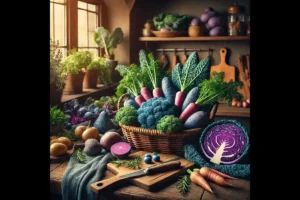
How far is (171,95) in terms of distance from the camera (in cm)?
141

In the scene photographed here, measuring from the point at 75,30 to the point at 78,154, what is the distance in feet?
4.01

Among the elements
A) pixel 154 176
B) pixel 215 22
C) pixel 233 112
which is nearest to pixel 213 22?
pixel 215 22

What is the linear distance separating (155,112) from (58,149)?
33 centimetres

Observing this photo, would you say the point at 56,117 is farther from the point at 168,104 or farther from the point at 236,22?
the point at 236,22

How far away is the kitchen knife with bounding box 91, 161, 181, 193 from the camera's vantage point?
0.99 meters

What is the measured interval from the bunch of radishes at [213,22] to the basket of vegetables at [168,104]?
1.13 m

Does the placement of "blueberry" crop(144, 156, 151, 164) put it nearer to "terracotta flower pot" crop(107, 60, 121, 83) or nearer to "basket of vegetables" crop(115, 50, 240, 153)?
"basket of vegetables" crop(115, 50, 240, 153)

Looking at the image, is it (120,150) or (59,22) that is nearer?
(120,150)

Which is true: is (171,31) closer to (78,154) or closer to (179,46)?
(179,46)

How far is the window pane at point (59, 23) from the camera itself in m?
2.08

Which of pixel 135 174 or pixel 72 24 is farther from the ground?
pixel 72 24

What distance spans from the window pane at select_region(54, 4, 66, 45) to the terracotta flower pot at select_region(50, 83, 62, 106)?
470 mm
